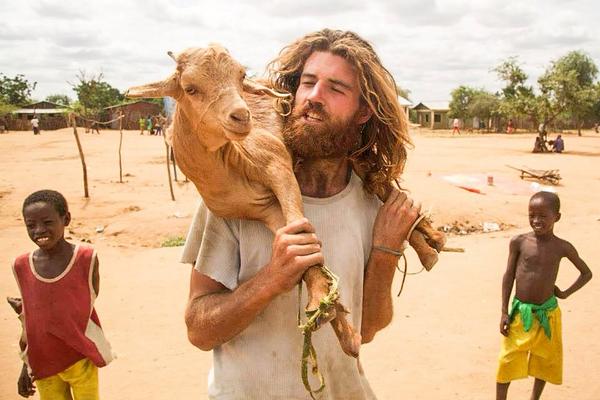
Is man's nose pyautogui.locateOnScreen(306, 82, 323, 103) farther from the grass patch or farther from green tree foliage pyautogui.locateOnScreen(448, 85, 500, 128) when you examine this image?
green tree foliage pyautogui.locateOnScreen(448, 85, 500, 128)

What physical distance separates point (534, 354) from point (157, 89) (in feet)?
11.5

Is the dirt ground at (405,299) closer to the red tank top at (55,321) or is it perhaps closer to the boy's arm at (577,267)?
the boy's arm at (577,267)

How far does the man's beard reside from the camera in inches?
76.9

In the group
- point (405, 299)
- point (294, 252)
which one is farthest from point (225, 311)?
point (405, 299)

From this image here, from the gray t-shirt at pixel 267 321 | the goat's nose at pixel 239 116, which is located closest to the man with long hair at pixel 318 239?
the gray t-shirt at pixel 267 321

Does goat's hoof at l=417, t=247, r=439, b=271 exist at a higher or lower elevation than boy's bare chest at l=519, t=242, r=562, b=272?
higher

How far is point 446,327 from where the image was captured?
228 inches

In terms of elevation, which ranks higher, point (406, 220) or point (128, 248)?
point (406, 220)

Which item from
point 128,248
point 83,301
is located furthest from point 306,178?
point 128,248

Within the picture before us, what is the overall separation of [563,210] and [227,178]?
1272cm

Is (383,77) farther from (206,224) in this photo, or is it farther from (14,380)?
(14,380)

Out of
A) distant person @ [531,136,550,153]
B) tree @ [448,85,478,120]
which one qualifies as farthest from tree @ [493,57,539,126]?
tree @ [448,85,478,120]

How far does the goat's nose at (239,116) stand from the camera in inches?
60.8

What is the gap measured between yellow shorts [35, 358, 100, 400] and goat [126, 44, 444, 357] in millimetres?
1981
